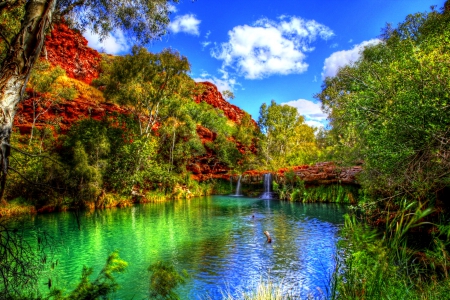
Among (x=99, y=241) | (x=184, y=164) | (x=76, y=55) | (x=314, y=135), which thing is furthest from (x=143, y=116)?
(x=314, y=135)

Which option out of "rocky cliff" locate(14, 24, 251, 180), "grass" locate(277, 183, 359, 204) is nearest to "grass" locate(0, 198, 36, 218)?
"rocky cliff" locate(14, 24, 251, 180)

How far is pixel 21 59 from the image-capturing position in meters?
2.91

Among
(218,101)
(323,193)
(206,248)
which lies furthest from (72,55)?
(206,248)

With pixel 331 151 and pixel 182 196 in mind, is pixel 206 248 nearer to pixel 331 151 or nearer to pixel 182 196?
pixel 182 196

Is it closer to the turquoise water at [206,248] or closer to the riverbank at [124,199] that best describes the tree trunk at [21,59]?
the turquoise water at [206,248]

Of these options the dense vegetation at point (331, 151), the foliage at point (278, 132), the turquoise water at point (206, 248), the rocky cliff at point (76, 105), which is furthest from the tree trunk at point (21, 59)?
the foliage at point (278, 132)

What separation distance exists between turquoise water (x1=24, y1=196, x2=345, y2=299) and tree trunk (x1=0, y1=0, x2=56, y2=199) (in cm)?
156

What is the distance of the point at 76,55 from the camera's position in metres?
41.1

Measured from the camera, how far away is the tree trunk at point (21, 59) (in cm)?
274

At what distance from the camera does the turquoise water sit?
722 centimetres

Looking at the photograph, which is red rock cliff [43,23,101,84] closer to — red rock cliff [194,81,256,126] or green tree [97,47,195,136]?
green tree [97,47,195,136]

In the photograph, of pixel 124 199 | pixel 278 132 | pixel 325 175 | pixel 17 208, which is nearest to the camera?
pixel 17 208

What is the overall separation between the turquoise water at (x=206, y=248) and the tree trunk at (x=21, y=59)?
156 centimetres

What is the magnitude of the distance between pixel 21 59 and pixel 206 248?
8.77 meters
